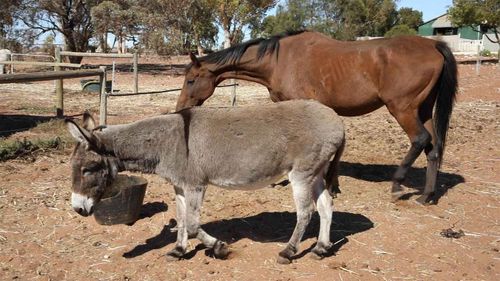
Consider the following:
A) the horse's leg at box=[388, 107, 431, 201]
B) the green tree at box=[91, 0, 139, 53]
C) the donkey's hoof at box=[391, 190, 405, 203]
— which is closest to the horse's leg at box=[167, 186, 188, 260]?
the donkey's hoof at box=[391, 190, 405, 203]

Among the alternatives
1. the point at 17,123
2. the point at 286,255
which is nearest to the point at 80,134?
the point at 286,255

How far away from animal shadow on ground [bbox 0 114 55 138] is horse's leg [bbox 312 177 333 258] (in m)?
5.96

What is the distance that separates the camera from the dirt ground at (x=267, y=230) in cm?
429

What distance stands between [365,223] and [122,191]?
2.67 meters

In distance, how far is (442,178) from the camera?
23.2ft

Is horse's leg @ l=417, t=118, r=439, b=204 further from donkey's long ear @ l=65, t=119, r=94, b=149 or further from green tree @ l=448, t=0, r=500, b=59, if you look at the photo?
green tree @ l=448, t=0, r=500, b=59

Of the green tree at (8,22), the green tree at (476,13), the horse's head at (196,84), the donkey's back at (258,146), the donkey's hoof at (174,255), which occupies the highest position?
the green tree at (476,13)

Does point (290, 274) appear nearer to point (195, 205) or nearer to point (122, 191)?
point (195, 205)

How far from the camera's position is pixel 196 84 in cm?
656

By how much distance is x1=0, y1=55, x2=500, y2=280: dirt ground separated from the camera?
169 inches

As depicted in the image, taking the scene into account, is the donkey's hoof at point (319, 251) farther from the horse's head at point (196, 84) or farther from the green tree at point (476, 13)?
the green tree at point (476, 13)

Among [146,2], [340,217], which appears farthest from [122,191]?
[146,2]

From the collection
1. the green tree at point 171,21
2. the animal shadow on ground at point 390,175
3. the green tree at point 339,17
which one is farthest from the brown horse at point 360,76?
the green tree at point 339,17

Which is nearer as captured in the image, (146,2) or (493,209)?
(493,209)
